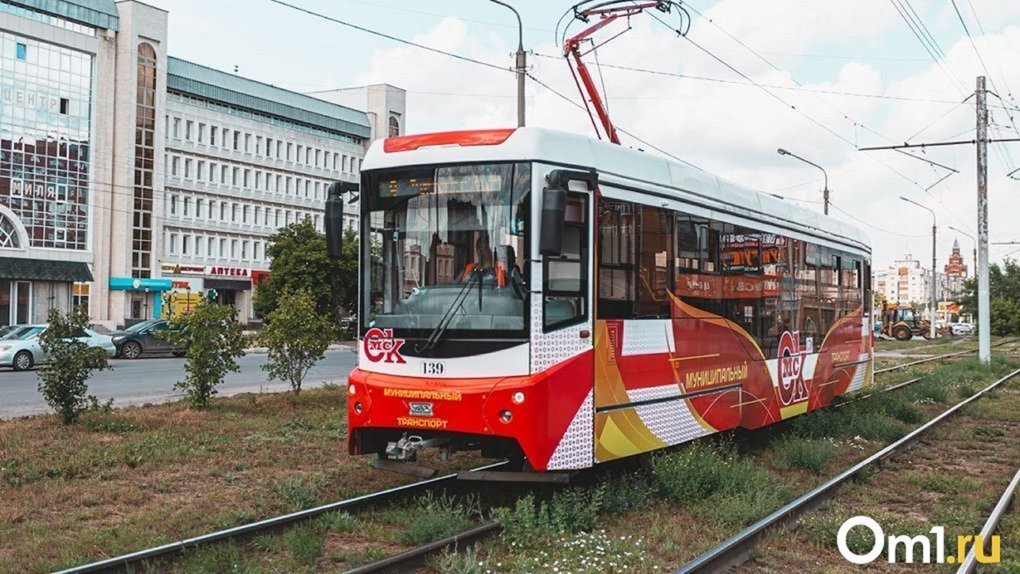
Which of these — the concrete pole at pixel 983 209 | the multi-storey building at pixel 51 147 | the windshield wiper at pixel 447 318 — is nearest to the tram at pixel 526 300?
the windshield wiper at pixel 447 318

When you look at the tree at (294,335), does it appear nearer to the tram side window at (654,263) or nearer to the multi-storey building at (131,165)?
the tram side window at (654,263)

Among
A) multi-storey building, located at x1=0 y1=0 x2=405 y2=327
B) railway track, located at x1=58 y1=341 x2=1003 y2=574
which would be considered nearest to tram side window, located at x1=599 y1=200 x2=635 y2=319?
railway track, located at x1=58 y1=341 x2=1003 y2=574

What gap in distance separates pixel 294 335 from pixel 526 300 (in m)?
9.22

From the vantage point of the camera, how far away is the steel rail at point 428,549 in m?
6.54

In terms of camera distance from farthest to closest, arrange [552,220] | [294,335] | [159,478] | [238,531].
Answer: [294,335], [159,478], [552,220], [238,531]

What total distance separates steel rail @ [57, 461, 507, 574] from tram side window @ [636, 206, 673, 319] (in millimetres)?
2199

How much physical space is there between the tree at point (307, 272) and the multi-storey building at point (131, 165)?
5.53m

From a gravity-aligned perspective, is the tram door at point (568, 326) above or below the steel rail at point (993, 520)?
above

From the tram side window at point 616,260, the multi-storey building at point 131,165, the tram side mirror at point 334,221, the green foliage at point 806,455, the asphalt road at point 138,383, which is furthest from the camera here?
the multi-storey building at point 131,165

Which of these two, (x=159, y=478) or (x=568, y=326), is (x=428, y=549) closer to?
(x=568, y=326)

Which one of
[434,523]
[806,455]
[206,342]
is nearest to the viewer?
[434,523]

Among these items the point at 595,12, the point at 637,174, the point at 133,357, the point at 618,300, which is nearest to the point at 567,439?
the point at 618,300

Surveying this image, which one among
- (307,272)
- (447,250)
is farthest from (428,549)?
(307,272)

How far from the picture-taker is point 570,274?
8.56 meters
